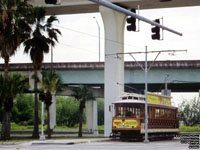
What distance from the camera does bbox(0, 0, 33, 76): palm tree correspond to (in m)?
49.2

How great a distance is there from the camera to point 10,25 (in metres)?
49.7

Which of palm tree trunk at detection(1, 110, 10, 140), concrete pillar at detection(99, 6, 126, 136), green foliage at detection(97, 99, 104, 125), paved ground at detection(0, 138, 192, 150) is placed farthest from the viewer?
green foliage at detection(97, 99, 104, 125)

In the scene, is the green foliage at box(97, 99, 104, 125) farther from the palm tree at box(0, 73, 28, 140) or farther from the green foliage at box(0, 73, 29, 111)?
the green foliage at box(0, 73, 29, 111)

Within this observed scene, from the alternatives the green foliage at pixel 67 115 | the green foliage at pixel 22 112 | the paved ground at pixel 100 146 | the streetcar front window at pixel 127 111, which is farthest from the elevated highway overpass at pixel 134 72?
the green foliage at pixel 67 115

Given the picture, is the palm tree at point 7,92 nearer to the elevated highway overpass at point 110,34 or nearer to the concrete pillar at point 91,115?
the elevated highway overpass at point 110,34

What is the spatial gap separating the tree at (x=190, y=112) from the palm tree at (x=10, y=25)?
6051cm

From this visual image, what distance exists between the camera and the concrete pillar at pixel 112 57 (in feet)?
174

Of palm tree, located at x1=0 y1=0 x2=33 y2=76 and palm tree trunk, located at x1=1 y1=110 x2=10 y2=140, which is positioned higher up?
palm tree, located at x1=0 y1=0 x2=33 y2=76

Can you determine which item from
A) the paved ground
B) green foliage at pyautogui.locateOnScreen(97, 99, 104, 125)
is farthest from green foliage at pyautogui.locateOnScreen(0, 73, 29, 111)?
green foliage at pyautogui.locateOnScreen(97, 99, 104, 125)

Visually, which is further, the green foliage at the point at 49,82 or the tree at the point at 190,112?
the tree at the point at 190,112

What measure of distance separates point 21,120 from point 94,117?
97.8 feet

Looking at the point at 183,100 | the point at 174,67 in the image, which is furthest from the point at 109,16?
the point at 183,100

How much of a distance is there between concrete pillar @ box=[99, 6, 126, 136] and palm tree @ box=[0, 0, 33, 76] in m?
7.65

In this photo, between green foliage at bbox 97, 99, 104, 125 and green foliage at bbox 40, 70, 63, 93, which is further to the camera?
green foliage at bbox 97, 99, 104, 125
